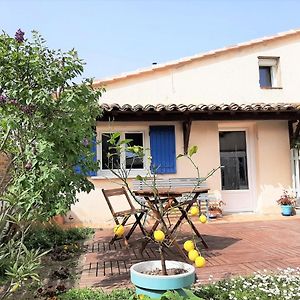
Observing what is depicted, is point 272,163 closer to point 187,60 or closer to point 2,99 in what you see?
point 187,60

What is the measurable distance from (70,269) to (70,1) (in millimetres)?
5209

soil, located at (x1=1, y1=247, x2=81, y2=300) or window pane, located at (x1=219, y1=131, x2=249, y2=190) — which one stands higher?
window pane, located at (x1=219, y1=131, x2=249, y2=190)

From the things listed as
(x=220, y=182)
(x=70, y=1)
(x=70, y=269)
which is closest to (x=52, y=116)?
(x=70, y=269)

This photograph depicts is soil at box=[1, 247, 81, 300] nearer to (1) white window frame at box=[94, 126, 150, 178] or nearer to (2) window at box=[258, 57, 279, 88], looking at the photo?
(1) white window frame at box=[94, 126, 150, 178]

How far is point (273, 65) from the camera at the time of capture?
10523mm

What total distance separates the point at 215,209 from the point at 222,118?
2393 mm

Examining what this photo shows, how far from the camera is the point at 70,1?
684 cm

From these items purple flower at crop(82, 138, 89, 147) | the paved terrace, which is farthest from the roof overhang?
purple flower at crop(82, 138, 89, 147)

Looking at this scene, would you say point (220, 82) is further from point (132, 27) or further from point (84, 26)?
point (84, 26)

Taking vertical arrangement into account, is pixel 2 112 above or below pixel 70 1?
below

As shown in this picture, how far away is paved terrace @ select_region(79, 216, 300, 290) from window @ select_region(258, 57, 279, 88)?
15.5ft

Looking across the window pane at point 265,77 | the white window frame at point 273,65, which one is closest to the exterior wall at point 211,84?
the white window frame at point 273,65

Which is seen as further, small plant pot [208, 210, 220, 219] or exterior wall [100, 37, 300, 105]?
exterior wall [100, 37, 300, 105]

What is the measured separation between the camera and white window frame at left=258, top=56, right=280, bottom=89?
10359 mm
